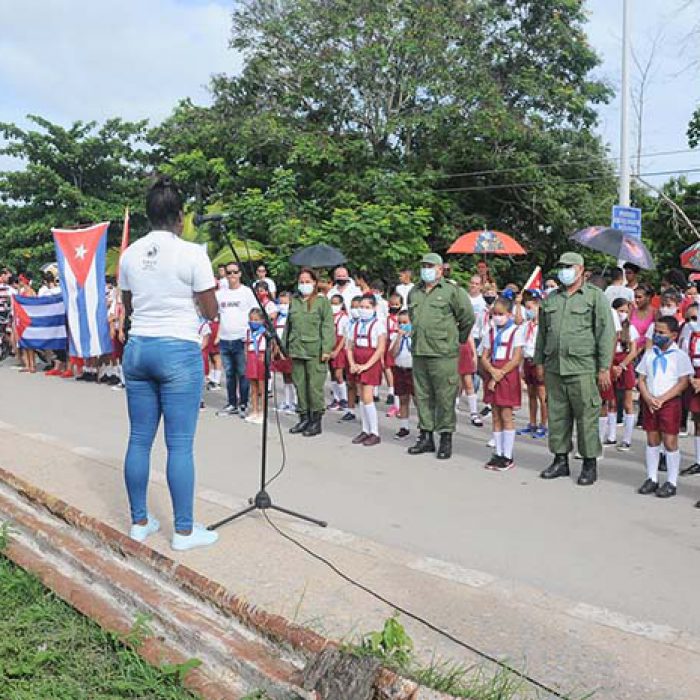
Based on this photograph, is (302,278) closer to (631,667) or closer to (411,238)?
(631,667)

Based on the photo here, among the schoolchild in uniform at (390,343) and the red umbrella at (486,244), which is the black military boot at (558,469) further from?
the red umbrella at (486,244)

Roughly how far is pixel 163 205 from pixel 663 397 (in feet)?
13.9

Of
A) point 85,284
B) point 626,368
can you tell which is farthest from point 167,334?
point 85,284

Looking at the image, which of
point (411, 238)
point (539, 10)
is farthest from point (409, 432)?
point (539, 10)

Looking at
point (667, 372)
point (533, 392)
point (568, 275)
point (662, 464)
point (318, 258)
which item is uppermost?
point (318, 258)

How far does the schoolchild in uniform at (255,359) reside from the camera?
10125mm

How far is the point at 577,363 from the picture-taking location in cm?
689

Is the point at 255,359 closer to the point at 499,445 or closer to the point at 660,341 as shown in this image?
the point at 499,445

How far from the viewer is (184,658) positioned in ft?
10.6

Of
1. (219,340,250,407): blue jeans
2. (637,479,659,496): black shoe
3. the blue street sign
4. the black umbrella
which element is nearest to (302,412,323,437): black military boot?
(219,340,250,407): blue jeans

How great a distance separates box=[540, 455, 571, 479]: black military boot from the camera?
23.1 feet

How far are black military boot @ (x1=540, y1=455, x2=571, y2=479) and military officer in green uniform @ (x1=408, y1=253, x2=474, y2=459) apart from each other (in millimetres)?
1115

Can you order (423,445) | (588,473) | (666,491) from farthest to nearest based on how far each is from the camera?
(423,445) < (588,473) < (666,491)

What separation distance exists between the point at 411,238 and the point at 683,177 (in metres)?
8.04
